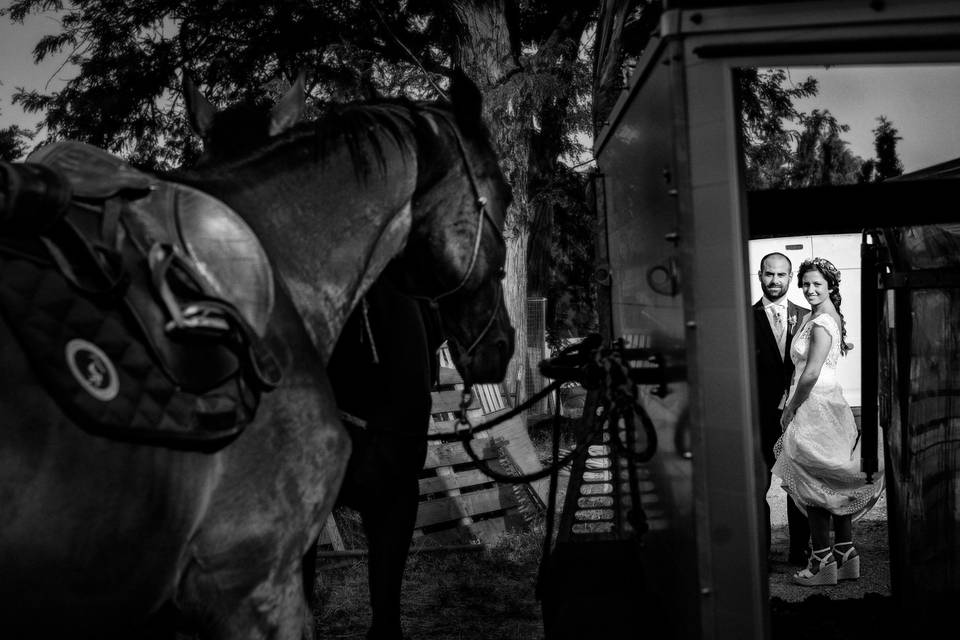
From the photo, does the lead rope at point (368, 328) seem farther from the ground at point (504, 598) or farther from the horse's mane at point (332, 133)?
the ground at point (504, 598)

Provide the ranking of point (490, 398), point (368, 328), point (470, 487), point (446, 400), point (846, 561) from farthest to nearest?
point (490, 398), point (470, 487), point (446, 400), point (846, 561), point (368, 328)

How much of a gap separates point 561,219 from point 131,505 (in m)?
9.37

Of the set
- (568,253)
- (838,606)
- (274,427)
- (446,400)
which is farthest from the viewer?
(568,253)

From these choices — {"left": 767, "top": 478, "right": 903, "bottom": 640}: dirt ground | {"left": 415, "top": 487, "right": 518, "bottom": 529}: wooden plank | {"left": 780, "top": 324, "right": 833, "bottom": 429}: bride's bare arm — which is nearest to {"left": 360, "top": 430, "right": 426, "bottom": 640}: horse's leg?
{"left": 767, "top": 478, "right": 903, "bottom": 640}: dirt ground

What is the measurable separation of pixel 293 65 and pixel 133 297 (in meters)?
7.97

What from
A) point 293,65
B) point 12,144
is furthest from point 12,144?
point 293,65

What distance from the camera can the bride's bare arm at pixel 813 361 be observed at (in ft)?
16.4

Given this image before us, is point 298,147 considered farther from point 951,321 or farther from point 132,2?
point 132,2

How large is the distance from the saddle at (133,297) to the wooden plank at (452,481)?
425 cm

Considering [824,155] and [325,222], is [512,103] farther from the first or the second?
[325,222]

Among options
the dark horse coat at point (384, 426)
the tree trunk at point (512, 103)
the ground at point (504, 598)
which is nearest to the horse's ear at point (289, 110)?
the dark horse coat at point (384, 426)

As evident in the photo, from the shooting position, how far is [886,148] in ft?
10.7

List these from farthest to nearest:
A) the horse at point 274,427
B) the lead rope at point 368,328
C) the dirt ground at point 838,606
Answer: the dirt ground at point 838,606, the lead rope at point 368,328, the horse at point 274,427

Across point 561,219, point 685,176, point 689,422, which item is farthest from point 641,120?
point 561,219
